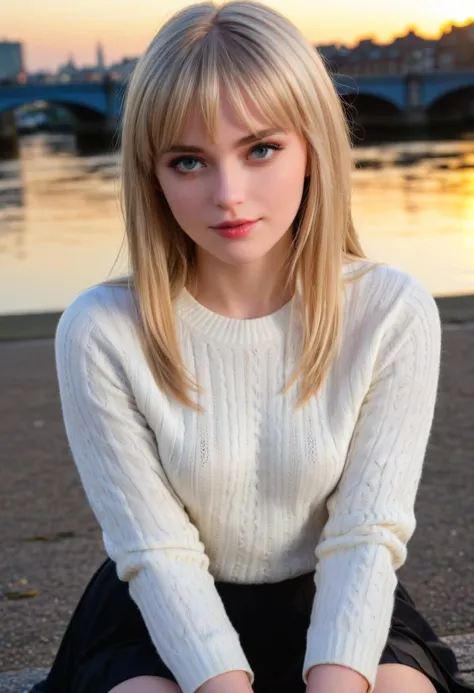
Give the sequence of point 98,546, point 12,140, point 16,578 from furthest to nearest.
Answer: point 12,140, point 98,546, point 16,578

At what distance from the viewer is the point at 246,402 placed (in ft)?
5.84

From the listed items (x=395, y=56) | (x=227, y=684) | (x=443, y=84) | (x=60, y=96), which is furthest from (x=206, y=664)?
(x=395, y=56)

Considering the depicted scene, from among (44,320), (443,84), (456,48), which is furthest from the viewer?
(456,48)

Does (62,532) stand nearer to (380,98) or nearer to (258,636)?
(258,636)

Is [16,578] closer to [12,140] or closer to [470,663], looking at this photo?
[470,663]

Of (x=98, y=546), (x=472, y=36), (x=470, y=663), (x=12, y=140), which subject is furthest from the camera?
(x=472, y=36)

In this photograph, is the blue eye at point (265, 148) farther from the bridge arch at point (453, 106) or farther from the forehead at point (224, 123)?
the bridge arch at point (453, 106)

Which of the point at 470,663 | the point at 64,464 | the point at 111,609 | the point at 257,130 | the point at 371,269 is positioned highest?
the point at 257,130

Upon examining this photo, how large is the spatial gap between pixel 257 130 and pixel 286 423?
48cm

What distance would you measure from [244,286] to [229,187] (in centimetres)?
27

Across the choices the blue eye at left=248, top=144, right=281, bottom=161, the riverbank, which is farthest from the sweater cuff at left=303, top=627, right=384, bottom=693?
the riverbank

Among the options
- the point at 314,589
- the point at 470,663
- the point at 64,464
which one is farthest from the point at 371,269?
the point at 64,464

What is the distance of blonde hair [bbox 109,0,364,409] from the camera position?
5.24ft

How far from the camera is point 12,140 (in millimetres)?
55031
